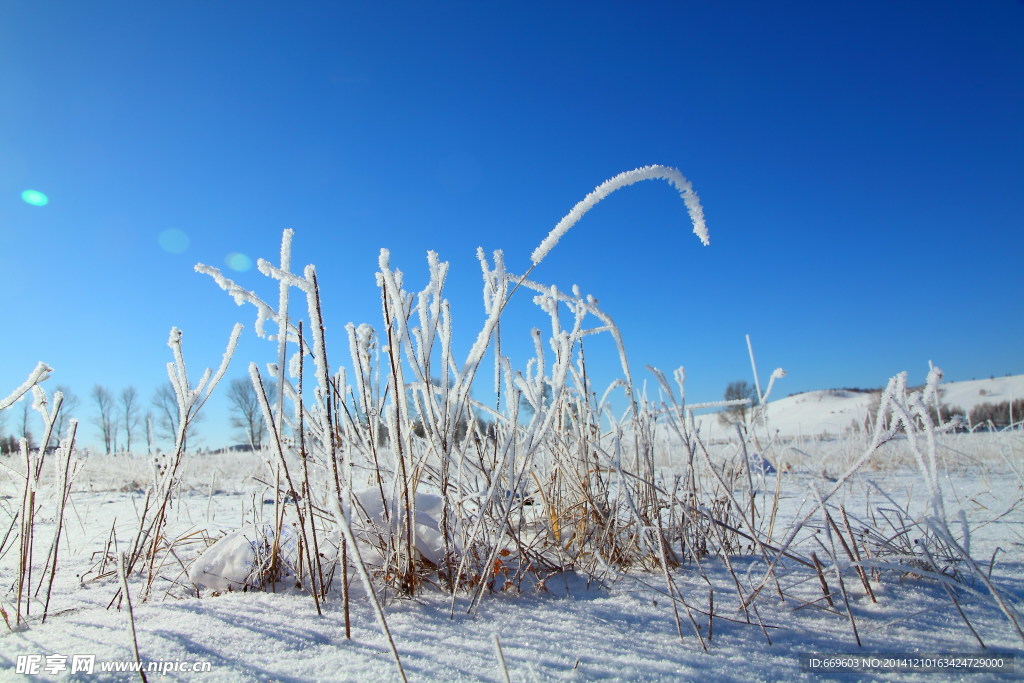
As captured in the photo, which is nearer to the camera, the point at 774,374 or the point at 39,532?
the point at 774,374

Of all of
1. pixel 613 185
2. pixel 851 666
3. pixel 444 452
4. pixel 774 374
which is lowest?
pixel 851 666

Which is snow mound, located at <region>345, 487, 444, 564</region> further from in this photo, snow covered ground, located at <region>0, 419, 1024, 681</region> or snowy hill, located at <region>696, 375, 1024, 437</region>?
snowy hill, located at <region>696, 375, 1024, 437</region>

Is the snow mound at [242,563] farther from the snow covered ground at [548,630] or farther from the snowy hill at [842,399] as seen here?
the snowy hill at [842,399]

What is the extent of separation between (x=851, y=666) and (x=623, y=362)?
28.5 inches

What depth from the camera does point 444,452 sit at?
118 centimetres

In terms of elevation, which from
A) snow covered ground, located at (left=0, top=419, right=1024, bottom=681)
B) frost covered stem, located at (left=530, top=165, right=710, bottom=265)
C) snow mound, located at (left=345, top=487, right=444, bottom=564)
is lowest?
snow covered ground, located at (left=0, top=419, right=1024, bottom=681)

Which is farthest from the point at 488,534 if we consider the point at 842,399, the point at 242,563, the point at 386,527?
the point at 842,399

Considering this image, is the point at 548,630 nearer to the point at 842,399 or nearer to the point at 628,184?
the point at 628,184

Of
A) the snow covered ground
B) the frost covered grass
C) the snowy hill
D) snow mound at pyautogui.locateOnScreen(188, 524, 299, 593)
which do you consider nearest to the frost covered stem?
the frost covered grass

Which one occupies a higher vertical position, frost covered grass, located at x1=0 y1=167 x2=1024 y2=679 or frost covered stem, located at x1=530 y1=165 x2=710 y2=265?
frost covered stem, located at x1=530 y1=165 x2=710 y2=265

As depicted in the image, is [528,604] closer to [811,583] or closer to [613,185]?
[811,583]

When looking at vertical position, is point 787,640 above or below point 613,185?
below

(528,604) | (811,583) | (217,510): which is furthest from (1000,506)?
(217,510)

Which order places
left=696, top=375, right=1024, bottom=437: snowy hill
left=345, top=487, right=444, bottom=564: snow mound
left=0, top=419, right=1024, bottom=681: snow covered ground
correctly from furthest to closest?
left=696, top=375, right=1024, bottom=437: snowy hill
left=345, top=487, right=444, bottom=564: snow mound
left=0, top=419, right=1024, bottom=681: snow covered ground
